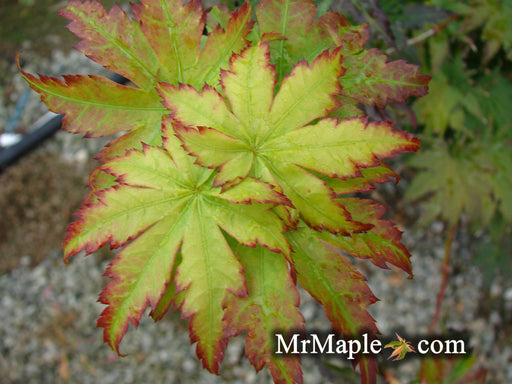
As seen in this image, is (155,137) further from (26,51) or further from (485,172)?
(26,51)

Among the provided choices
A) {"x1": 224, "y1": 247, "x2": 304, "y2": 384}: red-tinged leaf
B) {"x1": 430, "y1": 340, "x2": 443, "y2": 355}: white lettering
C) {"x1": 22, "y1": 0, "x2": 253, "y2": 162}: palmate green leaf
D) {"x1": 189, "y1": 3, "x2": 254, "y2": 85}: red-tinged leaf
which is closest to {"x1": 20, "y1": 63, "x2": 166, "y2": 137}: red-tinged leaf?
{"x1": 22, "y1": 0, "x2": 253, "y2": 162}: palmate green leaf

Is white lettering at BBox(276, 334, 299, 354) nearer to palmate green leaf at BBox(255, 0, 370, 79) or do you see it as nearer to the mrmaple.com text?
the mrmaple.com text

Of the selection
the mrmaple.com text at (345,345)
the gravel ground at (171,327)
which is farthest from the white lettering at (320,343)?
the gravel ground at (171,327)

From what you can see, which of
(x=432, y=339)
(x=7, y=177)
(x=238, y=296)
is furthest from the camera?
(x=7, y=177)

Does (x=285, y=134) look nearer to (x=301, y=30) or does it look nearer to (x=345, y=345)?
(x=301, y=30)

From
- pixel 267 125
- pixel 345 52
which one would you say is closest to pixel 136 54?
pixel 267 125

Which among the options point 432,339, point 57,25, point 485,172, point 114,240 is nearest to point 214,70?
point 114,240
